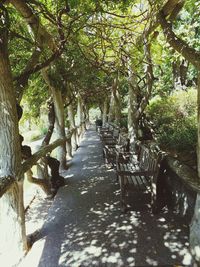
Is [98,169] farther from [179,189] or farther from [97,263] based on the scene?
[97,263]

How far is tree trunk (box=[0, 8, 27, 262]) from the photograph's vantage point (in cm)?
349

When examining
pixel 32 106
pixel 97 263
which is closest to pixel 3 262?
pixel 97 263

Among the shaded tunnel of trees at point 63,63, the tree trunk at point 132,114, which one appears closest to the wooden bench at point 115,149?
the tree trunk at point 132,114

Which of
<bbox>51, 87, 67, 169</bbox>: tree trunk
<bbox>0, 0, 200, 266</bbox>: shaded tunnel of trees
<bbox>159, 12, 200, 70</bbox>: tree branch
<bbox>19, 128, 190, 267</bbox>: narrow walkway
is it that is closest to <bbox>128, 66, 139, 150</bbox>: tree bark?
<bbox>0, 0, 200, 266</bbox>: shaded tunnel of trees

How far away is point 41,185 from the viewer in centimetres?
588

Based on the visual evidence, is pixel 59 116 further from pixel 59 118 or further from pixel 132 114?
pixel 132 114

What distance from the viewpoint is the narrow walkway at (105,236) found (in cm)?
332

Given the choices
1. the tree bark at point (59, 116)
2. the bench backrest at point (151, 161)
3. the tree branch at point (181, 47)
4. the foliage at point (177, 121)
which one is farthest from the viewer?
the tree bark at point (59, 116)

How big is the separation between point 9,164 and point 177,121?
223 inches

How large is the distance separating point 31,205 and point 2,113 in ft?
9.65

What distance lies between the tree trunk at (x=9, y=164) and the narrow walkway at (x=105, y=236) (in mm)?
333

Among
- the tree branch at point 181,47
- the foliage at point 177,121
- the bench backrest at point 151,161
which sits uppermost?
the tree branch at point 181,47

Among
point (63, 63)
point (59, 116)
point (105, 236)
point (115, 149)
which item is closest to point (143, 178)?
point (105, 236)

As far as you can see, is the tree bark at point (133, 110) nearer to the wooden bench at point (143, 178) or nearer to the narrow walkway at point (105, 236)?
the wooden bench at point (143, 178)
